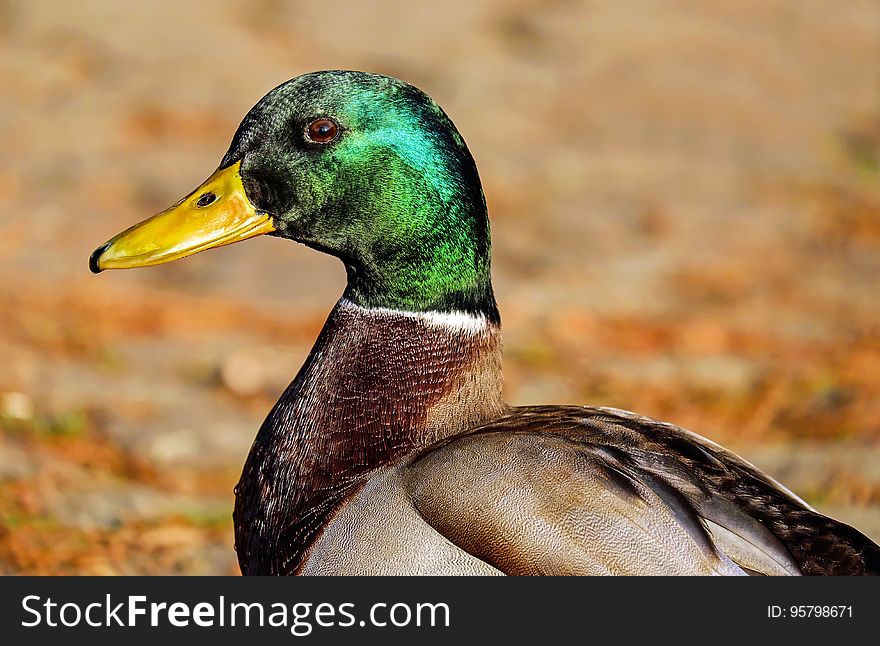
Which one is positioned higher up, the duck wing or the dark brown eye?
the dark brown eye

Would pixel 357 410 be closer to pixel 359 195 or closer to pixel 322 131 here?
pixel 359 195

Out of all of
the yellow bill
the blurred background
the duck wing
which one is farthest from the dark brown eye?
the blurred background

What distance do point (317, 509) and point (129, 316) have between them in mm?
3116

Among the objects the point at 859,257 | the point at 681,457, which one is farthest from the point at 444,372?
the point at 859,257

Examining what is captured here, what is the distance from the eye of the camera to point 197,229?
9.88ft

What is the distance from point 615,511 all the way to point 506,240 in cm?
405

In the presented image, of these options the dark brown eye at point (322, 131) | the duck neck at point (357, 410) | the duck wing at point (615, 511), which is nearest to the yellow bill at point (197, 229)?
the dark brown eye at point (322, 131)

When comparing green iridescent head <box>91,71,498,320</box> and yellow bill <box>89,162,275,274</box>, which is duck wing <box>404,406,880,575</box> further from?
yellow bill <box>89,162,275,274</box>

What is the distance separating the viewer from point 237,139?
3.02 meters

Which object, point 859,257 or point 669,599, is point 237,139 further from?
point 859,257

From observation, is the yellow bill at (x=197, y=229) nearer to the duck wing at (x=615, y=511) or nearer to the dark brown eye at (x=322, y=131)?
the dark brown eye at (x=322, y=131)

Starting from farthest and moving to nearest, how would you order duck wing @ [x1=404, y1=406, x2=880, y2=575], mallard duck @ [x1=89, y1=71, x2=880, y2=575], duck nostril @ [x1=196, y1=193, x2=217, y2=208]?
1. duck nostril @ [x1=196, y1=193, x2=217, y2=208]
2. mallard duck @ [x1=89, y1=71, x2=880, y2=575]
3. duck wing @ [x1=404, y1=406, x2=880, y2=575]

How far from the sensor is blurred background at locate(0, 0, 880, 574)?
4.62 metres

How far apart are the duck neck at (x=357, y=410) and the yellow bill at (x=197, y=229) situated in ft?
0.98
